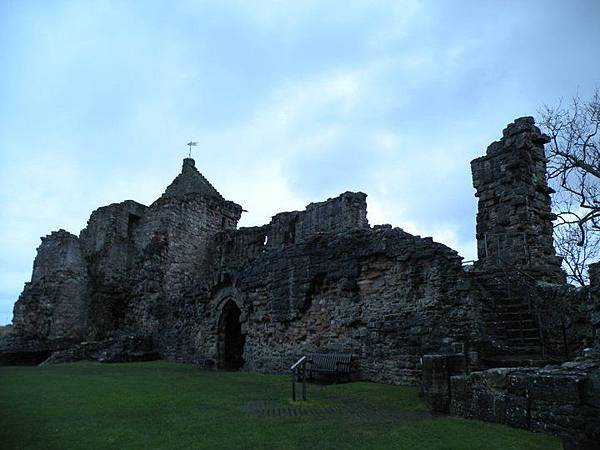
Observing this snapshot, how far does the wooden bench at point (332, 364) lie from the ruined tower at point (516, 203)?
17.0 feet

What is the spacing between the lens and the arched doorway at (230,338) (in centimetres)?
1785

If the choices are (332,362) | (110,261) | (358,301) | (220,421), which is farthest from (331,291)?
(110,261)

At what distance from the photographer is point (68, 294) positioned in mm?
25750

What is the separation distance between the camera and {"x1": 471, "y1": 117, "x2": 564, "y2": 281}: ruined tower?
46.4 ft

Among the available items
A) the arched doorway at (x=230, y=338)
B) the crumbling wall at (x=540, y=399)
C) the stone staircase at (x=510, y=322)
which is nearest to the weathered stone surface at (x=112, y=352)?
the arched doorway at (x=230, y=338)

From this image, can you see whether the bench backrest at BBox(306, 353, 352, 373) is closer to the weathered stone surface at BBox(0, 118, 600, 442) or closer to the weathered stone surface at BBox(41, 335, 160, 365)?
the weathered stone surface at BBox(0, 118, 600, 442)

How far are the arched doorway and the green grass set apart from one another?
20.9 ft

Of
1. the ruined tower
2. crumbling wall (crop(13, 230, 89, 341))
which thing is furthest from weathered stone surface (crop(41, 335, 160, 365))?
the ruined tower

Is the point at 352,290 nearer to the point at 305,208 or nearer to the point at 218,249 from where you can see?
the point at 305,208

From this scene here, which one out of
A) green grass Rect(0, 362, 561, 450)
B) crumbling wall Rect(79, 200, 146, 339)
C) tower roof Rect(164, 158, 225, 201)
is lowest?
green grass Rect(0, 362, 561, 450)

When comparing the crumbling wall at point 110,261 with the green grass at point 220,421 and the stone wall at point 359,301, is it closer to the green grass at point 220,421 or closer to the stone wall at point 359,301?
the stone wall at point 359,301

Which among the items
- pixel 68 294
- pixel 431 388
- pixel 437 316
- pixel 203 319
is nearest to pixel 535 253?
pixel 437 316

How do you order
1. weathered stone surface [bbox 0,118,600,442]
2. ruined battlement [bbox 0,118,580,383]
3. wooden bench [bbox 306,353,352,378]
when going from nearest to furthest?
weathered stone surface [bbox 0,118,600,442]
ruined battlement [bbox 0,118,580,383]
wooden bench [bbox 306,353,352,378]

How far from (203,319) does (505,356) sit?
41.6 ft
